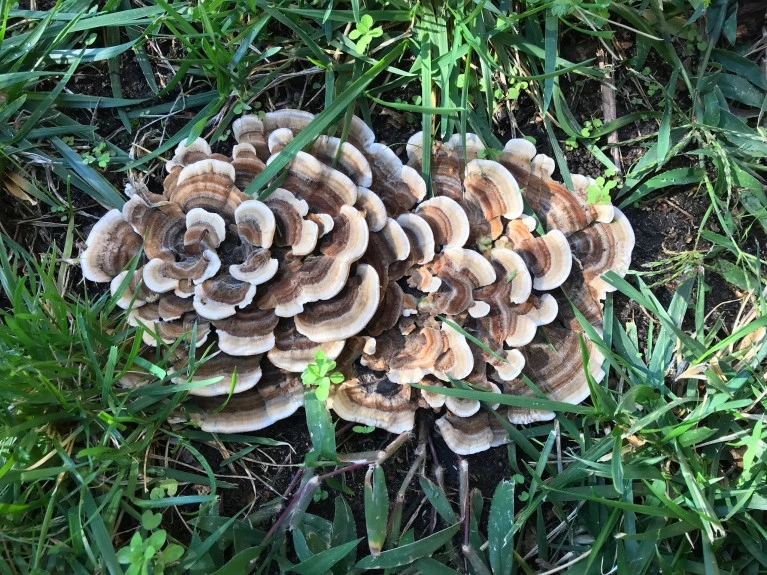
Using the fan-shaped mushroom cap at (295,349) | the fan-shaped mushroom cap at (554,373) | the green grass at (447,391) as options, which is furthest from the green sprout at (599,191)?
the fan-shaped mushroom cap at (295,349)

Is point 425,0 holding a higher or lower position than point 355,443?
higher

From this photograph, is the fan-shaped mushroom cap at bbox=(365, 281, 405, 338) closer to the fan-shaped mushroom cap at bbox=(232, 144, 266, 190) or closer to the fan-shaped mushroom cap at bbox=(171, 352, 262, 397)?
the fan-shaped mushroom cap at bbox=(171, 352, 262, 397)

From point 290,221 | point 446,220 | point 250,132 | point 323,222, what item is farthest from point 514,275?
point 250,132

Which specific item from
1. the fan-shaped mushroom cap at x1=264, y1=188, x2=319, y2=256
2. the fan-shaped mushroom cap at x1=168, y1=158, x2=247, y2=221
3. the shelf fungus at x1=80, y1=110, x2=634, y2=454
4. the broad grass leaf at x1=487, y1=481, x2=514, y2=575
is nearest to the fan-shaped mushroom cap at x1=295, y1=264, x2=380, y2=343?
the shelf fungus at x1=80, y1=110, x2=634, y2=454

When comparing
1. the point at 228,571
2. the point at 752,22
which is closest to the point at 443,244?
the point at 228,571

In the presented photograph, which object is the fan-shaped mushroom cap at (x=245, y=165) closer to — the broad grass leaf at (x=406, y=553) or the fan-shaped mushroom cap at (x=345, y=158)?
the fan-shaped mushroom cap at (x=345, y=158)

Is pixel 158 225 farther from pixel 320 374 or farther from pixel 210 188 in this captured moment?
pixel 320 374

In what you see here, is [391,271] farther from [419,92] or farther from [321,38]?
[321,38]
